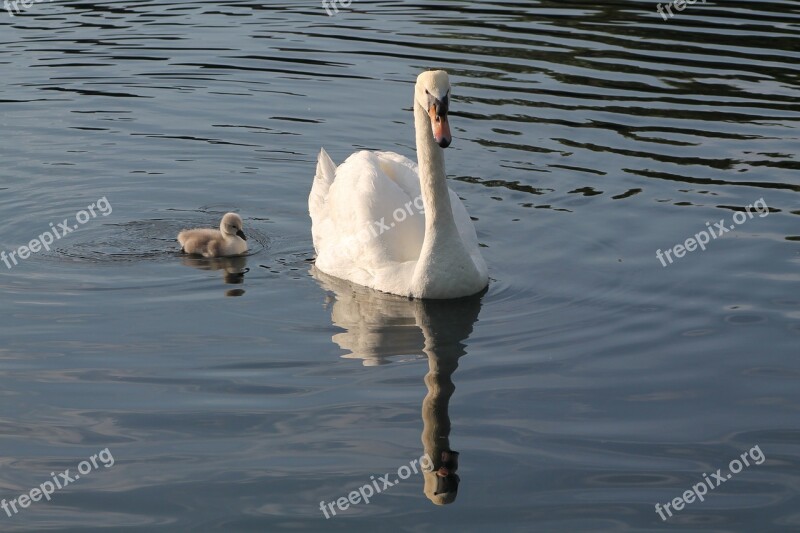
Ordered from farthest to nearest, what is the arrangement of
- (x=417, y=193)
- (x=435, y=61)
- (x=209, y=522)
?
(x=435, y=61) < (x=417, y=193) < (x=209, y=522)

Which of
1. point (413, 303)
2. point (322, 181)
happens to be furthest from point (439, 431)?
point (322, 181)

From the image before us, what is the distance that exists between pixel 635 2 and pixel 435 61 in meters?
5.24

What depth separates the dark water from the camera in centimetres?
763

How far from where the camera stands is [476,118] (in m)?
16.4

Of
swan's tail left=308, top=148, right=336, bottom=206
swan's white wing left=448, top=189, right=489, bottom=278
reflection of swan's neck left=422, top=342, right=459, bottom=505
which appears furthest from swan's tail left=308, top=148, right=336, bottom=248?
reflection of swan's neck left=422, top=342, right=459, bottom=505

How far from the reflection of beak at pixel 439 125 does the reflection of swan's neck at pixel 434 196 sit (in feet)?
1.58

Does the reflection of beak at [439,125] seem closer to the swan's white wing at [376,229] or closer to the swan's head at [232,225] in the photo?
the swan's white wing at [376,229]

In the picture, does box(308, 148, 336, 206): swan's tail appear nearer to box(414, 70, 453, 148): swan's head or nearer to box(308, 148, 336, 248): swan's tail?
box(308, 148, 336, 248): swan's tail

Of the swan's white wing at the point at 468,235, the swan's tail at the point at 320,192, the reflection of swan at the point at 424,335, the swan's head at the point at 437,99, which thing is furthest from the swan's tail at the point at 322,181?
the swan's head at the point at 437,99

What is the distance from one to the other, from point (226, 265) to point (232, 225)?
0.38 m

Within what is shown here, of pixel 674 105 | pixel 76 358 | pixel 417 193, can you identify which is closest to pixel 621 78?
pixel 674 105

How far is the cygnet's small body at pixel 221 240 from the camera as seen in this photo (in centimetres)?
1198

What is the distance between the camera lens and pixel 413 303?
1084 centimetres

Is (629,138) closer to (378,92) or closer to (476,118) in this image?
(476,118)
